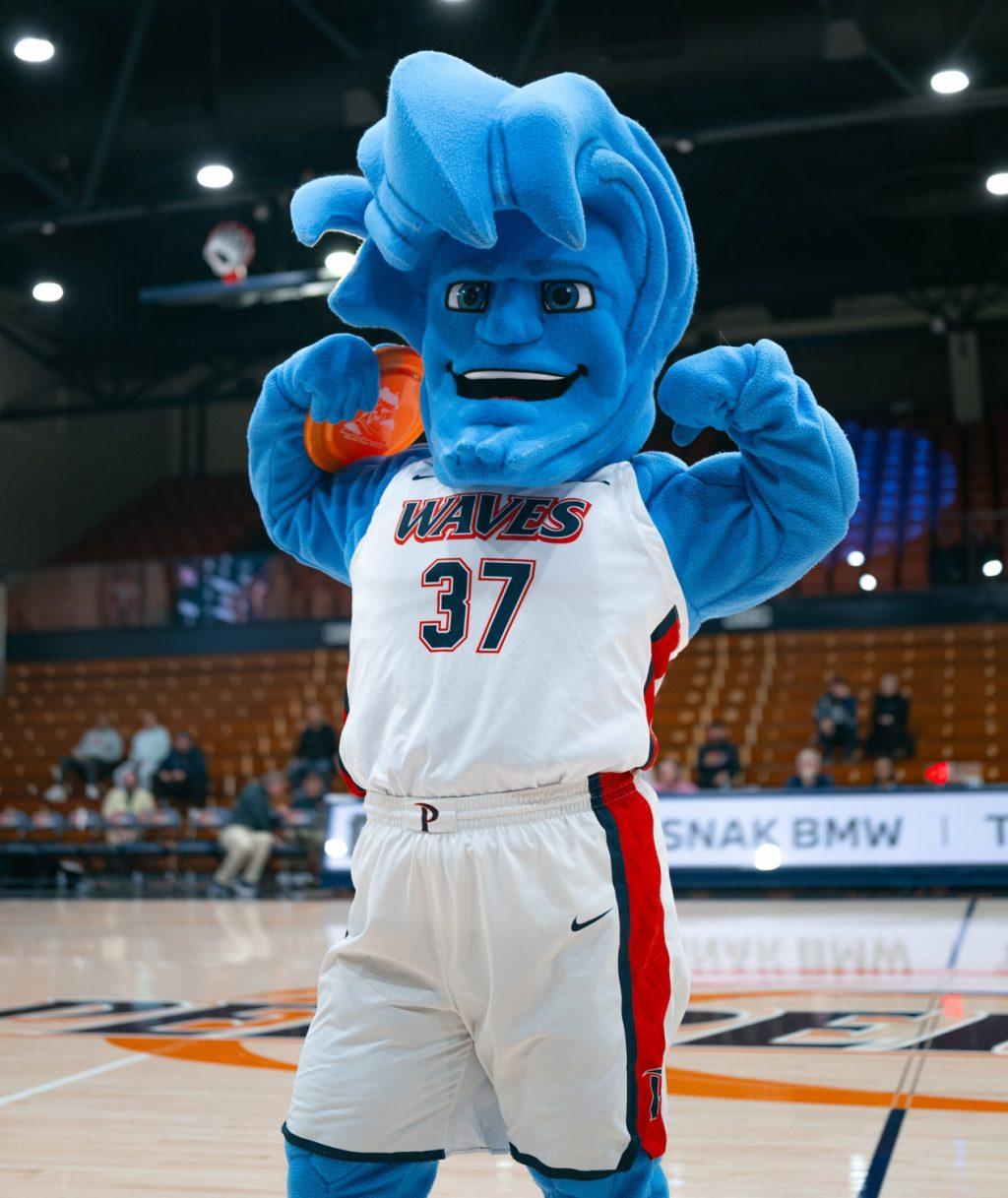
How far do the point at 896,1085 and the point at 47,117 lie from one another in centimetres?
1275

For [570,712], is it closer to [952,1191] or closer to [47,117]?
[952,1191]

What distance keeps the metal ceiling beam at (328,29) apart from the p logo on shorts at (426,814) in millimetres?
10810

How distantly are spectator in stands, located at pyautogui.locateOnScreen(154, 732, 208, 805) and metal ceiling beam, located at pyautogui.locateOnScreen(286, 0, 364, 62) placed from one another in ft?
23.1

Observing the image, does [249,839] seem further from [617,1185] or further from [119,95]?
[617,1185]

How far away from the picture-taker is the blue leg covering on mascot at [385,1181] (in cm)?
201

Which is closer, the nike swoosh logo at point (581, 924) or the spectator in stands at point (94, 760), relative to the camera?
the nike swoosh logo at point (581, 924)

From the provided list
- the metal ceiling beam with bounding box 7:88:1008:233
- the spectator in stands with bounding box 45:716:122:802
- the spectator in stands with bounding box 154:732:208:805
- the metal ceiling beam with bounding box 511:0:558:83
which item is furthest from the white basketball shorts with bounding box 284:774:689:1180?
the spectator in stands with bounding box 45:716:122:802

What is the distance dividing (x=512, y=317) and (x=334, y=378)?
33 centimetres

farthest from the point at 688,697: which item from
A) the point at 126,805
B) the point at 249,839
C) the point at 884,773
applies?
the point at 126,805

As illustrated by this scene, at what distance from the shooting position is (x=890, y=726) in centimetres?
1341

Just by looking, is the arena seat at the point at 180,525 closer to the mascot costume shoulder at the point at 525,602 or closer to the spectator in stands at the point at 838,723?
the spectator in stands at the point at 838,723

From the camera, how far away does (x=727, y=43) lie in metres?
12.8

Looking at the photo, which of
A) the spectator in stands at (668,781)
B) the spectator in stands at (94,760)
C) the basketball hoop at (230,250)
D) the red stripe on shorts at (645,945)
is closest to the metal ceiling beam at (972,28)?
the spectator in stands at (668,781)

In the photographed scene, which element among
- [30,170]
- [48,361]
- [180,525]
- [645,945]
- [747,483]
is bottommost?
[645,945]
